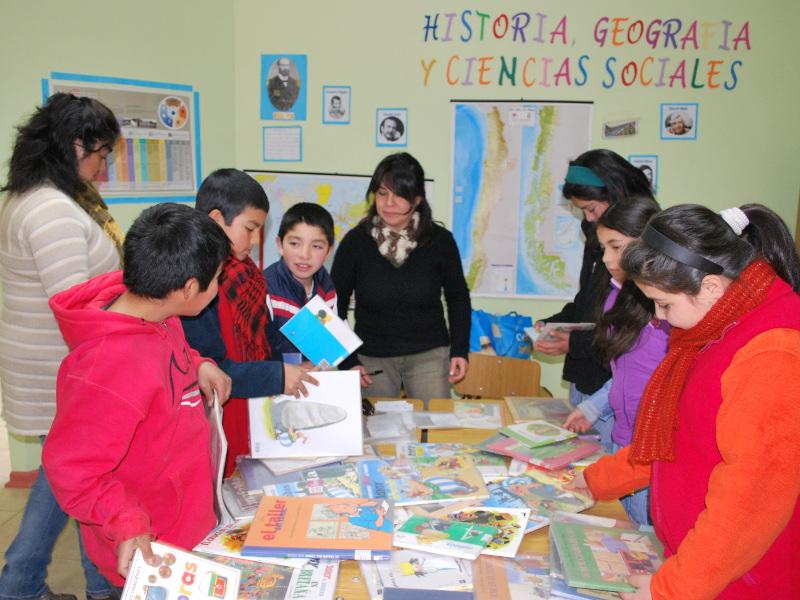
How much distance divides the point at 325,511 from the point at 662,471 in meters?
0.72

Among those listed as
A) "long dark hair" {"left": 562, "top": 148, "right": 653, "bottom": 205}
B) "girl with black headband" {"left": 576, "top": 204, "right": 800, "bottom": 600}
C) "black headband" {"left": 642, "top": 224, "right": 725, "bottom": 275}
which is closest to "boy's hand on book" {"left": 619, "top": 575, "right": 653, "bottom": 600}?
"girl with black headband" {"left": 576, "top": 204, "right": 800, "bottom": 600}

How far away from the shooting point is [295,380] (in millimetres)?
1826

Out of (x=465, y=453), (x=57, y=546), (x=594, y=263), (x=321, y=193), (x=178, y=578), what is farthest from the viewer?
(x=321, y=193)

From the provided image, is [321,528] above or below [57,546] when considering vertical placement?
above

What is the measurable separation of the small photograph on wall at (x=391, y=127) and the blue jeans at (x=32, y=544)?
239 cm

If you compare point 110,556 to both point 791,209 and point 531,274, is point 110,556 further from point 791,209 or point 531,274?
point 791,209

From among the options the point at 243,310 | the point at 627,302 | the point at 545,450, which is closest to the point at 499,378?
the point at 545,450

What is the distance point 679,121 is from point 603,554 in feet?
9.11

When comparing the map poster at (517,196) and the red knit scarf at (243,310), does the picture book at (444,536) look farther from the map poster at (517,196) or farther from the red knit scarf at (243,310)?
the map poster at (517,196)

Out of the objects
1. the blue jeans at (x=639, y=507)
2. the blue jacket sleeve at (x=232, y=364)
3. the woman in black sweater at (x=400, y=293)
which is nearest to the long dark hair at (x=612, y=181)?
the woman in black sweater at (x=400, y=293)

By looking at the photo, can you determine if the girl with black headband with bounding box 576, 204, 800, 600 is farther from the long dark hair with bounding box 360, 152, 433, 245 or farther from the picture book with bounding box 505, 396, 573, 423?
the long dark hair with bounding box 360, 152, 433, 245

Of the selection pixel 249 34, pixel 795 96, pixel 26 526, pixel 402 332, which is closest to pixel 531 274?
pixel 402 332

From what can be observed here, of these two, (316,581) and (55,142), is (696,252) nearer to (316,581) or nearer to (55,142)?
(316,581)

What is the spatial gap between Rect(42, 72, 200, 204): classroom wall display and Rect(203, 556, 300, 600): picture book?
2.31 metres
